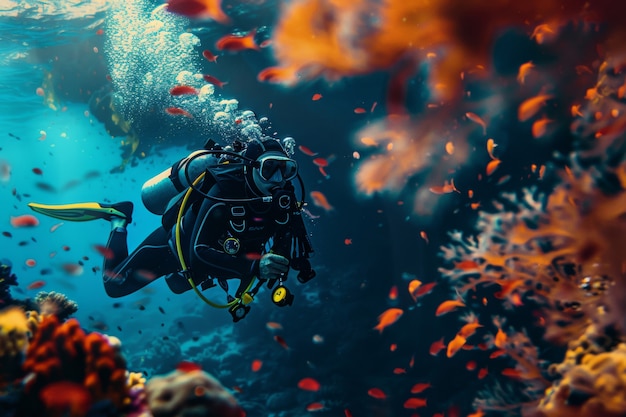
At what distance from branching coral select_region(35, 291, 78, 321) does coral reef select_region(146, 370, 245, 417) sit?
145 inches

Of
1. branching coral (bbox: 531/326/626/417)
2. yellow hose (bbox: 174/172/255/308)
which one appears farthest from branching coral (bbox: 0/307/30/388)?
branching coral (bbox: 531/326/626/417)

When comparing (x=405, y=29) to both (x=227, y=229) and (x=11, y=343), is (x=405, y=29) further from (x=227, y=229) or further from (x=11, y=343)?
(x=11, y=343)

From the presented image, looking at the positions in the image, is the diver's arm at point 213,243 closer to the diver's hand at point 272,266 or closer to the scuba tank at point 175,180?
the diver's hand at point 272,266

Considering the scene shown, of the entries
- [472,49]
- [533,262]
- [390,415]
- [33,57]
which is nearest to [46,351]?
[472,49]

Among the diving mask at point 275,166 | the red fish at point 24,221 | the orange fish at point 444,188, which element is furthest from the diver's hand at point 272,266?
the red fish at point 24,221

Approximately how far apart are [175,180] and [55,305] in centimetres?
244

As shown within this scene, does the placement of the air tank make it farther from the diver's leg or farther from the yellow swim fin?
the yellow swim fin

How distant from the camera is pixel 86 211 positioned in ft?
24.3

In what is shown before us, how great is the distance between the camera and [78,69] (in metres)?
18.6

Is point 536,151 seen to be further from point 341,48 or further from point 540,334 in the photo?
point 341,48

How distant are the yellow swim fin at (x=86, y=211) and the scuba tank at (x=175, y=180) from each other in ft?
4.12

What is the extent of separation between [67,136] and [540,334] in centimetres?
4045

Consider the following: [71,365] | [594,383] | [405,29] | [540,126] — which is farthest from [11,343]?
[540,126]

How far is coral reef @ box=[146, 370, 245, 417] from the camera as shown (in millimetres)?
2328
